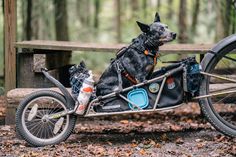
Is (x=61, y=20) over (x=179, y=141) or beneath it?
over

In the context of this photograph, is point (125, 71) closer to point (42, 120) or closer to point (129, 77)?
point (129, 77)

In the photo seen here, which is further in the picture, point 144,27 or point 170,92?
point 170,92

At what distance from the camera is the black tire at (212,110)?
5.31 m

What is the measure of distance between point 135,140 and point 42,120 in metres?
1.16

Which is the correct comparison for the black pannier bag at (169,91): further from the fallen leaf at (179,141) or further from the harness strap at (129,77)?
the fallen leaf at (179,141)

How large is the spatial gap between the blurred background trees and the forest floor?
7.48 ft

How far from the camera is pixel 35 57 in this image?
6641 mm

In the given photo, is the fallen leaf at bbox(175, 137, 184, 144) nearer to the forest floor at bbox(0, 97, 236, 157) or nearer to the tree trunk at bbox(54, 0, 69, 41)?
the forest floor at bbox(0, 97, 236, 157)

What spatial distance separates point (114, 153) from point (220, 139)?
4.45ft

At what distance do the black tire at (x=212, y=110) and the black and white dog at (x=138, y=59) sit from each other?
57 cm

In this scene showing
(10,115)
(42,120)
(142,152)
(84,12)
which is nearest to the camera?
(142,152)

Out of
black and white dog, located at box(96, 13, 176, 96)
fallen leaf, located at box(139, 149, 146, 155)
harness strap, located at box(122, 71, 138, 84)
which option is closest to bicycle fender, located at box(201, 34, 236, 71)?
black and white dog, located at box(96, 13, 176, 96)

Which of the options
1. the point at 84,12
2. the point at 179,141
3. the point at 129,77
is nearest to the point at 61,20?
the point at 129,77

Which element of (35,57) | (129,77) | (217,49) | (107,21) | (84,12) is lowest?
(129,77)
